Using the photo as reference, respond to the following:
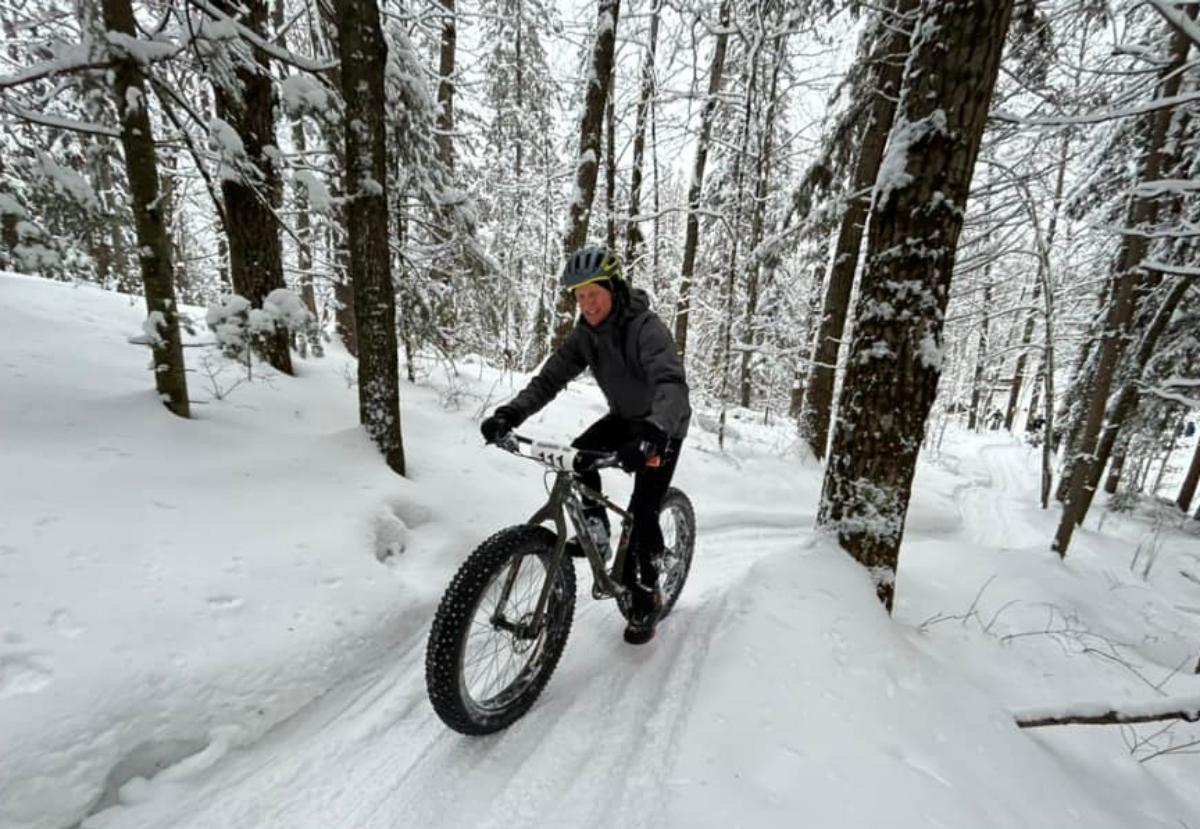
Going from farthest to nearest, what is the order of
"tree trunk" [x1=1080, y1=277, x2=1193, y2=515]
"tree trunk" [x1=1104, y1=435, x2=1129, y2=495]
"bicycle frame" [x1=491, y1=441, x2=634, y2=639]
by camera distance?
"tree trunk" [x1=1104, y1=435, x2=1129, y2=495], "tree trunk" [x1=1080, y1=277, x2=1193, y2=515], "bicycle frame" [x1=491, y1=441, x2=634, y2=639]

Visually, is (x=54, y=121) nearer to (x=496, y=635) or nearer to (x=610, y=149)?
(x=496, y=635)

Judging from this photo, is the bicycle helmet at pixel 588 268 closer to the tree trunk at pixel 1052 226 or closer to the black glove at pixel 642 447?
the black glove at pixel 642 447

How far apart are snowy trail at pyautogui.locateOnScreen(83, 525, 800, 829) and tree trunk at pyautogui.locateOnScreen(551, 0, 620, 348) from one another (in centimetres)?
761

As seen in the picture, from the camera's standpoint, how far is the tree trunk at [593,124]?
8398 mm

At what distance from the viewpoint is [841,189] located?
8.84 m

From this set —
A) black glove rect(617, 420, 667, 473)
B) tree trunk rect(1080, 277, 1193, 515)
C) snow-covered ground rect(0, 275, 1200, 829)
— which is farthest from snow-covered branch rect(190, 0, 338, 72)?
tree trunk rect(1080, 277, 1193, 515)

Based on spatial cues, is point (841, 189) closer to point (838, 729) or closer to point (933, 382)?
point (933, 382)

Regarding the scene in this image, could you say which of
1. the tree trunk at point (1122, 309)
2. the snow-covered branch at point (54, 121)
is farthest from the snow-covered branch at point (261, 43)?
the tree trunk at point (1122, 309)

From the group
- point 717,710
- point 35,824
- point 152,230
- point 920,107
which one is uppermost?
point 920,107

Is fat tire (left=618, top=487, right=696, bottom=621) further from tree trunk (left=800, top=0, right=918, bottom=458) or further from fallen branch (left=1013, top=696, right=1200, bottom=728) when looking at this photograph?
tree trunk (left=800, top=0, right=918, bottom=458)

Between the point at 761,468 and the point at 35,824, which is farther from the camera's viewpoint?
the point at 761,468

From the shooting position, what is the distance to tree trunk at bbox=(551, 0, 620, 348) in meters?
8.40

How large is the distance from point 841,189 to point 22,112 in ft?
32.5

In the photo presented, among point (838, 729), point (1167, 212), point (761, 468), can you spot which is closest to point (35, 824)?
point (838, 729)
